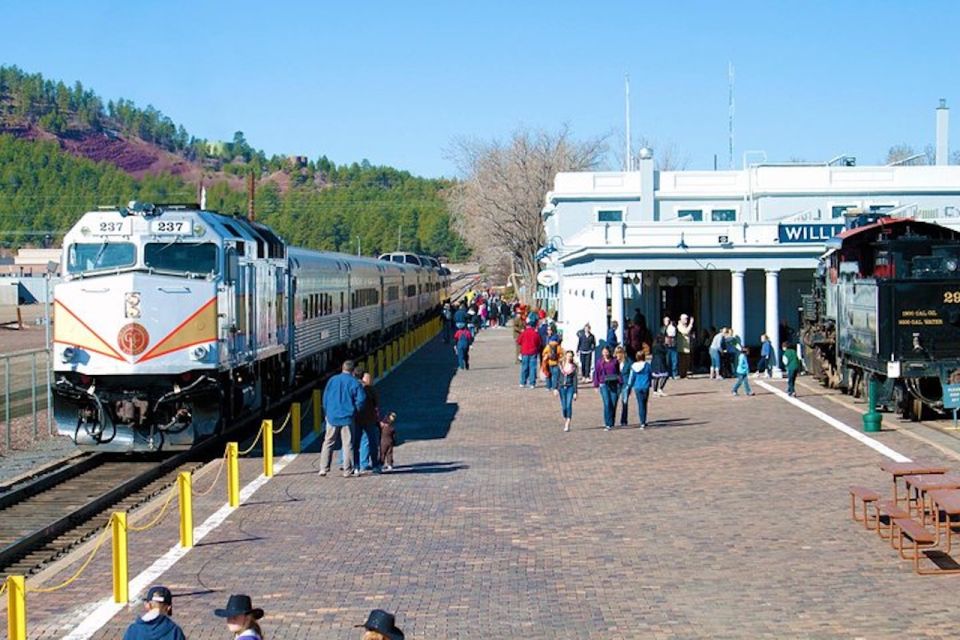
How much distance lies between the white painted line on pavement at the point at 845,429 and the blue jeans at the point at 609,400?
3.72m

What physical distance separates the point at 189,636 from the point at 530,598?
2840 mm

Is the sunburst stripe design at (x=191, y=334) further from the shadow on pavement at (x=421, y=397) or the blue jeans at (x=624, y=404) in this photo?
the blue jeans at (x=624, y=404)

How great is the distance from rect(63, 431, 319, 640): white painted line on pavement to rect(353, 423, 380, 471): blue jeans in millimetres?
1259

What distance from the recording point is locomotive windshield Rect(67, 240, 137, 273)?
2133 centimetres

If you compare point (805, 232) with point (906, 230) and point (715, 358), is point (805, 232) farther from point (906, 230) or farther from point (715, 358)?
point (906, 230)

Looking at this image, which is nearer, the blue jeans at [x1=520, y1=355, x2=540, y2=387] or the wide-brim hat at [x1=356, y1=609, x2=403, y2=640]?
the wide-brim hat at [x1=356, y1=609, x2=403, y2=640]

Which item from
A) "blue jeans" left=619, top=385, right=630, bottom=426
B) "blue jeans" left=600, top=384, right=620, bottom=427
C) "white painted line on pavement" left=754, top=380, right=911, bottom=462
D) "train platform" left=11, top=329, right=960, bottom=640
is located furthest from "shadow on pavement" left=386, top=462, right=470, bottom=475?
"white painted line on pavement" left=754, top=380, right=911, bottom=462

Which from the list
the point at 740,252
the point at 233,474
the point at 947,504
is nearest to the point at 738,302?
the point at 740,252

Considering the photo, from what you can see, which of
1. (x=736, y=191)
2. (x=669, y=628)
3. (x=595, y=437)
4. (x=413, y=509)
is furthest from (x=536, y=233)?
(x=669, y=628)

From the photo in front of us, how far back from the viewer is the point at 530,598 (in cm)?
1197

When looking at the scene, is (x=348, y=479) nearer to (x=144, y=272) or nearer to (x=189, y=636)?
(x=144, y=272)

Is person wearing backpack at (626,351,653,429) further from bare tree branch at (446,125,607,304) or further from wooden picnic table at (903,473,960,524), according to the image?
bare tree branch at (446,125,607,304)

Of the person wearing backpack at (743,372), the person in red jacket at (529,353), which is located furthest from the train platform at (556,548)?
the person in red jacket at (529,353)

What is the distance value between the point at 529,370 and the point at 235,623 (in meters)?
26.5
